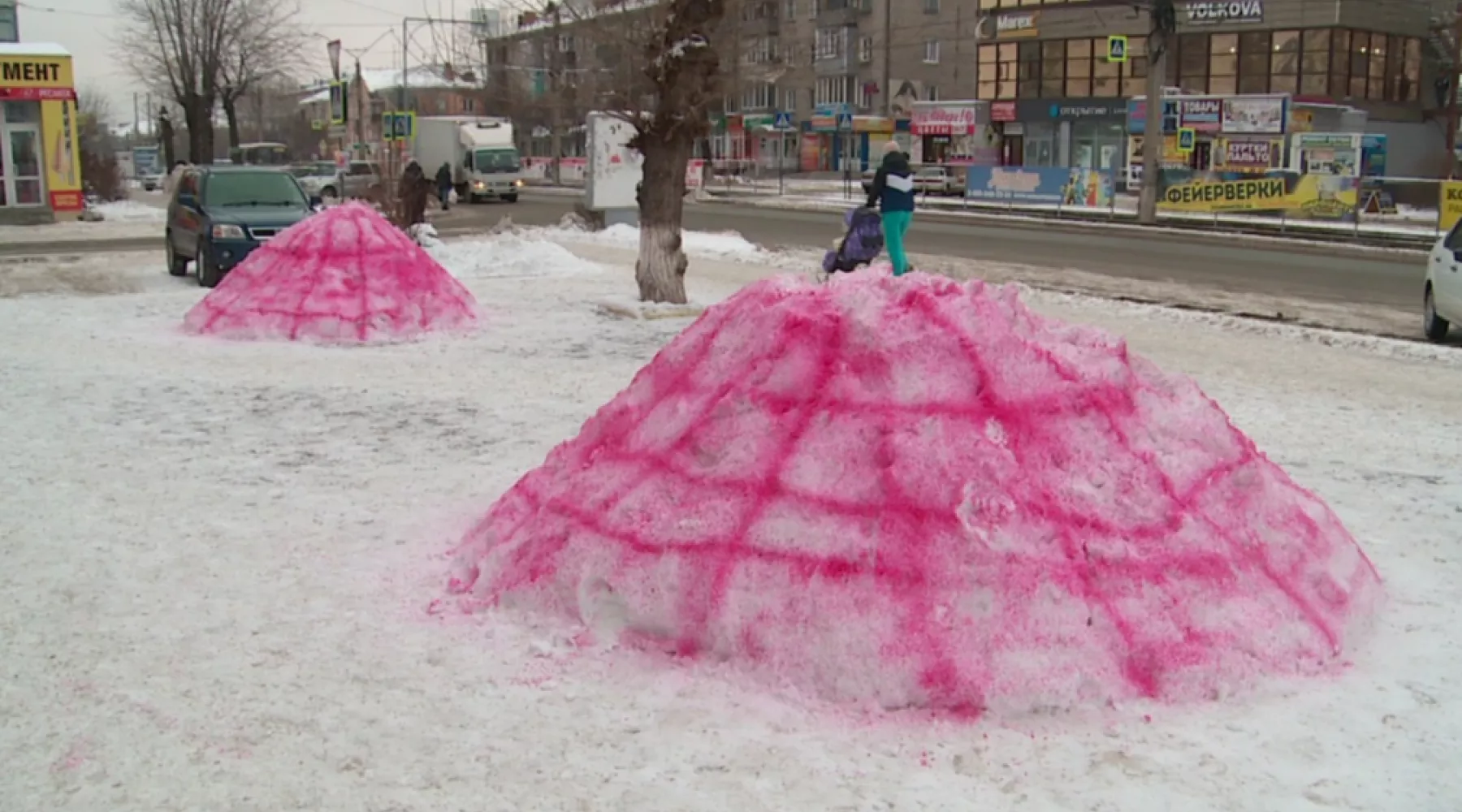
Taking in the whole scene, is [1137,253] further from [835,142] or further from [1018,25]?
[835,142]

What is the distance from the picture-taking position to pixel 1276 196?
32.9 m

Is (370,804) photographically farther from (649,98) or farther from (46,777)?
(649,98)

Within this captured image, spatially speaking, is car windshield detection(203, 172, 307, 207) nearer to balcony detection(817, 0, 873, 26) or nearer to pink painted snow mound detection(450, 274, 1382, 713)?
pink painted snow mound detection(450, 274, 1382, 713)

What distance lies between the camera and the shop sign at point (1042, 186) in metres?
38.9

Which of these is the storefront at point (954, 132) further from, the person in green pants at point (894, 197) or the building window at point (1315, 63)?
the person in green pants at point (894, 197)

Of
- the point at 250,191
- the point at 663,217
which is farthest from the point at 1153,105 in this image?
the point at 250,191

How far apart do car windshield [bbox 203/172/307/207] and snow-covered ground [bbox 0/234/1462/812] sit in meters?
10.2

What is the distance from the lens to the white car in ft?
43.7

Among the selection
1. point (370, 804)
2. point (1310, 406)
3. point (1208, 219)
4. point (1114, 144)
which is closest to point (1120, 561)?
point (370, 804)

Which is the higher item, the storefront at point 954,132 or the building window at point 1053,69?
the building window at point 1053,69

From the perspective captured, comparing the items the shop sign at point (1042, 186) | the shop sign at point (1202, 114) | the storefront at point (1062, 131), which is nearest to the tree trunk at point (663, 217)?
the shop sign at point (1042, 186)

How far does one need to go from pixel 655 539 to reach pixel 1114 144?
197 feet

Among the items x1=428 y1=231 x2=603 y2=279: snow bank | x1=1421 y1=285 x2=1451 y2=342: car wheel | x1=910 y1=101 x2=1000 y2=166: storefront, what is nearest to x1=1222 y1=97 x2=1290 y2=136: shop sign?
x1=910 y1=101 x2=1000 y2=166: storefront

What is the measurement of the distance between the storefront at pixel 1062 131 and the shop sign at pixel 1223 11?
4866 mm
